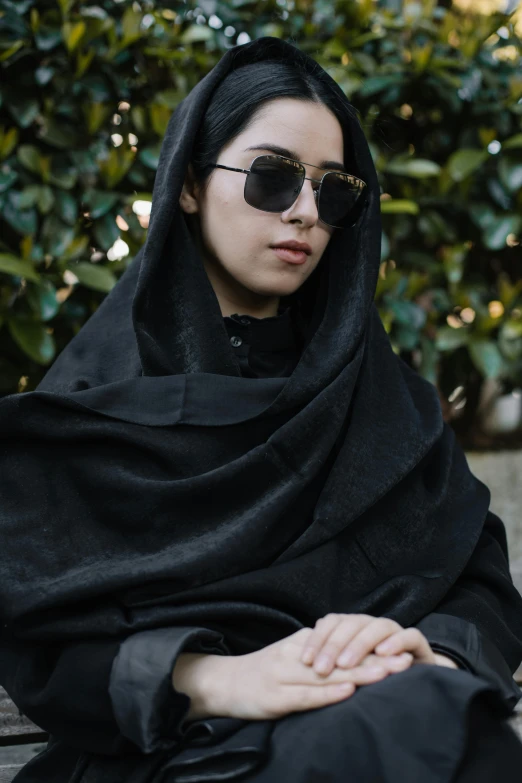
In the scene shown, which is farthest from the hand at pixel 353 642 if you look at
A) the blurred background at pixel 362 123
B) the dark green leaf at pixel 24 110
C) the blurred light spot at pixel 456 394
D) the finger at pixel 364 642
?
the blurred light spot at pixel 456 394

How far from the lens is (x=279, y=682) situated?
1343mm

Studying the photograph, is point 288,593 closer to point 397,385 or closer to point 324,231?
point 397,385

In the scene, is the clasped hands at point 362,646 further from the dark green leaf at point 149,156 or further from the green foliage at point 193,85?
the dark green leaf at point 149,156

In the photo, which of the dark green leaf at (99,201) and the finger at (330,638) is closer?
the finger at (330,638)

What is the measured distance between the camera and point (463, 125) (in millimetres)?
3572

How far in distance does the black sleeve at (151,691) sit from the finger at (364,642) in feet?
0.83

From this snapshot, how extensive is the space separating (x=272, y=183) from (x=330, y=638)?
0.93 metres

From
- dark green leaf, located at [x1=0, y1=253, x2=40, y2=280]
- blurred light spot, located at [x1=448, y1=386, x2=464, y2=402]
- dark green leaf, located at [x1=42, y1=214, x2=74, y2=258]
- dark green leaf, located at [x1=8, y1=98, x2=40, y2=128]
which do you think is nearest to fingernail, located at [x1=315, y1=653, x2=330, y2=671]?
dark green leaf, located at [x1=0, y1=253, x2=40, y2=280]

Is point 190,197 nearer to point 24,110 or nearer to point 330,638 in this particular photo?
point 330,638

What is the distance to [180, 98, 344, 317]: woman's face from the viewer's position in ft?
5.81

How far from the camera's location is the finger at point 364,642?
1.35 meters

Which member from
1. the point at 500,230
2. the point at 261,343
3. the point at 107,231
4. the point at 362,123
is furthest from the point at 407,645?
the point at 362,123

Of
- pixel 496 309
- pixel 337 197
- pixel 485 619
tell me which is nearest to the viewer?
pixel 485 619

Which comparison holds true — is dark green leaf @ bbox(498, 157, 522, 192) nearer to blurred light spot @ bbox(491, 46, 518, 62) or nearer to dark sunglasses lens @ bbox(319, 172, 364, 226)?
blurred light spot @ bbox(491, 46, 518, 62)
